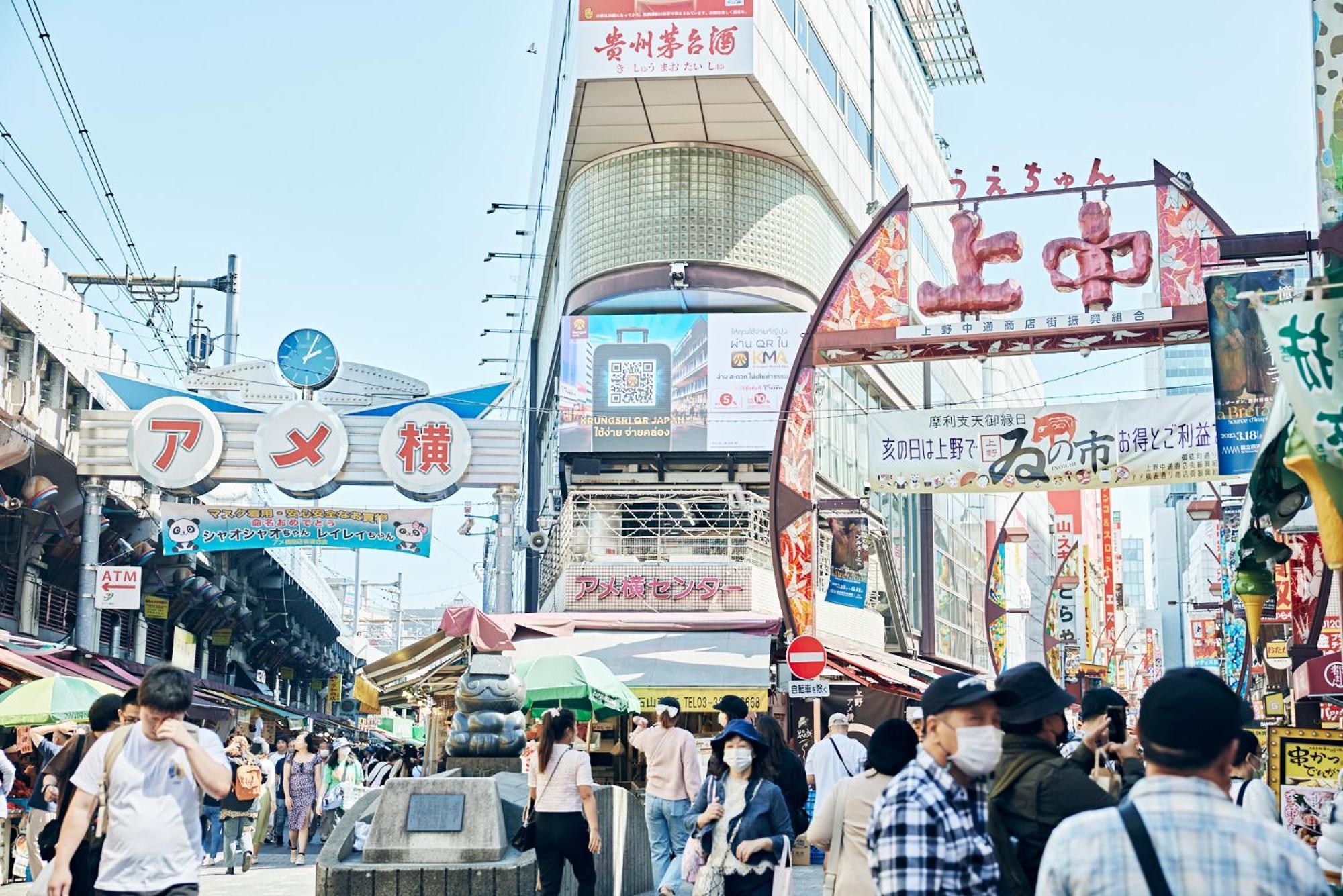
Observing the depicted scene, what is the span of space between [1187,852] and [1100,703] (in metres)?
3.09

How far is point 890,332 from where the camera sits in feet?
69.4

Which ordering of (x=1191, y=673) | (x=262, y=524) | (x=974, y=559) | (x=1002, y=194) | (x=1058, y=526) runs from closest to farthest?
1. (x=1191, y=673)
2. (x=1002, y=194)
3. (x=262, y=524)
4. (x=974, y=559)
5. (x=1058, y=526)

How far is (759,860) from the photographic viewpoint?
819 cm

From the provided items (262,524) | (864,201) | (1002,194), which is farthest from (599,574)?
(864,201)

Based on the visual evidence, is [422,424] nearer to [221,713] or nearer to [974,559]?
[221,713]

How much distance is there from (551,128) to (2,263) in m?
20.2

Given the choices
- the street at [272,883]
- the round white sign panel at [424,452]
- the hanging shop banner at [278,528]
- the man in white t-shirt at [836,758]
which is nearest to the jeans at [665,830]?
the street at [272,883]

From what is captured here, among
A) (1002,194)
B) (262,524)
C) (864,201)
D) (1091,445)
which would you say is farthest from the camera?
(864,201)

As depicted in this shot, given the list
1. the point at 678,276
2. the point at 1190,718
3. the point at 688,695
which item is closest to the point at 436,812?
the point at 1190,718

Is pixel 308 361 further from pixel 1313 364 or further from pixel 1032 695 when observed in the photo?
pixel 1032 695

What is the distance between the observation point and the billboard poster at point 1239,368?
15.5 meters

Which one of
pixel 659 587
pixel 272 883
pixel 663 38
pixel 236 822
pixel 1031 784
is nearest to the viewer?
pixel 1031 784

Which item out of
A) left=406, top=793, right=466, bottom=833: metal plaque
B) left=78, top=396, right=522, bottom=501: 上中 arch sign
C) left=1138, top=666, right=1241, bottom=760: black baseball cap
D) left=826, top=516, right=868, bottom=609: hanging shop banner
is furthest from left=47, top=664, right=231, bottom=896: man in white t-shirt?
left=826, top=516, right=868, bottom=609: hanging shop banner

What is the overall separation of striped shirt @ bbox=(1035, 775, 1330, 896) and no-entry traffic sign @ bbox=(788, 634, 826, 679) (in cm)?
1390
